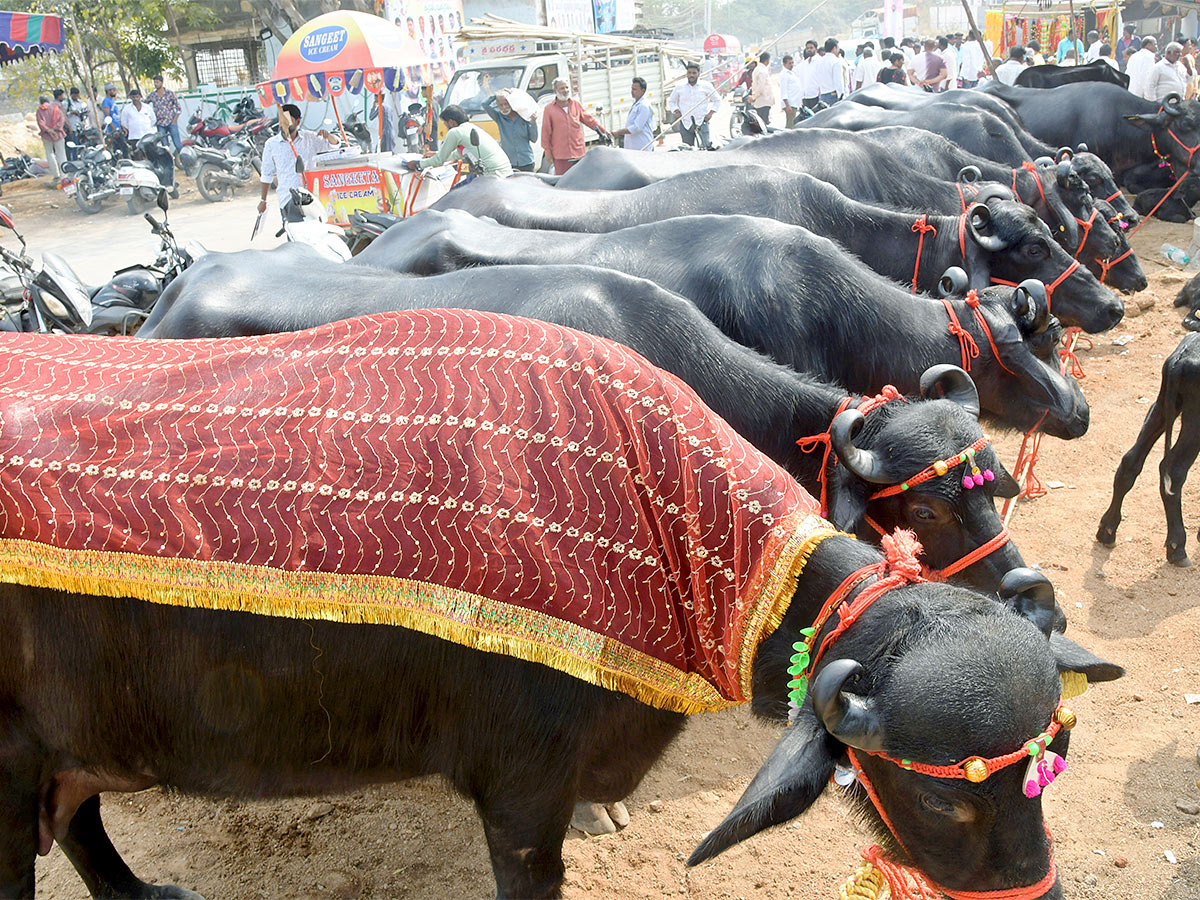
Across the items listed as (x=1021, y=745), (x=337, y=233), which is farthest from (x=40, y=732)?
(x=337, y=233)

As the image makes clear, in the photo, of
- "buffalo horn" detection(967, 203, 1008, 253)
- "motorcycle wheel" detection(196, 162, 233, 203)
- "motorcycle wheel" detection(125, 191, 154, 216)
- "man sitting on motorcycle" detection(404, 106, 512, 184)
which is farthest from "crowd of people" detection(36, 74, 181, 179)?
"buffalo horn" detection(967, 203, 1008, 253)

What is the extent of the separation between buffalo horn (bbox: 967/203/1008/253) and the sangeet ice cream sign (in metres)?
7.54

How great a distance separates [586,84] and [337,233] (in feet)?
37.9

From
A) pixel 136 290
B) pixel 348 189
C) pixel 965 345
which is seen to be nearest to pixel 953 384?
pixel 965 345

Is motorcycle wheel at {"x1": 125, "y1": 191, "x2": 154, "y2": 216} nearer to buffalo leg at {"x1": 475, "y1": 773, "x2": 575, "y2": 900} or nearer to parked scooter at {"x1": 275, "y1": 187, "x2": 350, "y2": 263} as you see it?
parked scooter at {"x1": 275, "y1": 187, "x2": 350, "y2": 263}

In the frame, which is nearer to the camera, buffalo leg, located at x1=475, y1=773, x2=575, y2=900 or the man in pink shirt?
buffalo leg, located at x1=475, y1=773, x2=575, y2=900

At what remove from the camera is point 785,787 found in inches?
75.2

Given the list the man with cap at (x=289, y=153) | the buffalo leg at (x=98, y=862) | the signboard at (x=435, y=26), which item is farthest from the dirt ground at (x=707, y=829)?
the signboard at (x=435, y=26)

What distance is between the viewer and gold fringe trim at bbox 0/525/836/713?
212cm

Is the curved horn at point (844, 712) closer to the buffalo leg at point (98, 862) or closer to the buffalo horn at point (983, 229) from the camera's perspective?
the buffalo leg at point (98, 862)

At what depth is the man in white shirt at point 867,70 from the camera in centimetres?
1966

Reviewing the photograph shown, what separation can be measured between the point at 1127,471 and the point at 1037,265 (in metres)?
1.38

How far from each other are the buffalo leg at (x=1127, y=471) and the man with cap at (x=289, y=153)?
316 inches

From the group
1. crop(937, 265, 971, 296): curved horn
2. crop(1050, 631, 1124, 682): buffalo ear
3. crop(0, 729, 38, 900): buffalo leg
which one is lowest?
crop(0, 729, 38, 900): buffalo leg
